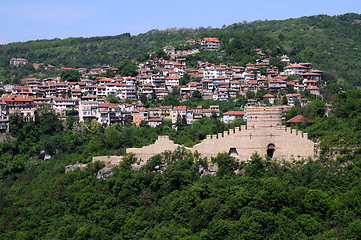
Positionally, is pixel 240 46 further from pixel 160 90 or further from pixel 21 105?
pixel 21 105

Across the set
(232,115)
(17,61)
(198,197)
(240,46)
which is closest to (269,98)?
(232,115)

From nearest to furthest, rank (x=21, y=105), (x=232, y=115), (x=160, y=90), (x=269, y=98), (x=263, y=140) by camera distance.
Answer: (x=263, y=140)
(x=232, y=115)
(x=21, y=105)
(x=269, y=98)
(x=160, y=90)

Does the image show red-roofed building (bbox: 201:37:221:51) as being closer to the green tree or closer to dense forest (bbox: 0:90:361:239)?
the green tree

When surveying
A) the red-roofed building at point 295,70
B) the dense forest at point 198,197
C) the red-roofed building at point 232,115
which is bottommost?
the dense forest at point 198,197

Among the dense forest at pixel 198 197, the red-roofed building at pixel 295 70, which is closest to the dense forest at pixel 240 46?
the red-roofed building at pixel 295 70

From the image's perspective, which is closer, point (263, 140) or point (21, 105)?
point (263, 140)

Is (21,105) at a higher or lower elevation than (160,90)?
lower

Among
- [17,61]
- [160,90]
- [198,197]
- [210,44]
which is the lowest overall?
[198,197]

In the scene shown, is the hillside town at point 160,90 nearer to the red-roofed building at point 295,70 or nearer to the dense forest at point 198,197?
the red-roofed building at point 295,70
